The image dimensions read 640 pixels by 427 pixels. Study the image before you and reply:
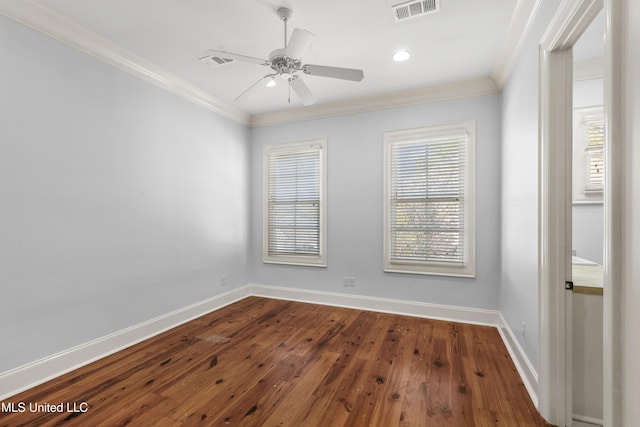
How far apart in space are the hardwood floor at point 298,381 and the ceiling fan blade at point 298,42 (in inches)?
95.4

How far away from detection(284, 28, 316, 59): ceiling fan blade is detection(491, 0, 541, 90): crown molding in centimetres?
159

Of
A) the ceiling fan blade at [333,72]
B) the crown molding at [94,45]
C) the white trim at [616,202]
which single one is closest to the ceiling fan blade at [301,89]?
the ceiling fan blade at [333,72]

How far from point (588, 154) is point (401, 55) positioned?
210cm

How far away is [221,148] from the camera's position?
4062mm

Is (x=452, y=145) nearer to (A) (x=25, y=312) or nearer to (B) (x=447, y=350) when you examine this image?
(B) (x=447, y=350)

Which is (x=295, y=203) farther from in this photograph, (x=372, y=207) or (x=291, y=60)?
(x=291, y=60)

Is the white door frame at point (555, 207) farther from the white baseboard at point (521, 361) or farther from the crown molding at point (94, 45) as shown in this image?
the crown molding at point (94, 45)

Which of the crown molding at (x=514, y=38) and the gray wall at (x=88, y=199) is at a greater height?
the crown molding at (x=514, y=38)

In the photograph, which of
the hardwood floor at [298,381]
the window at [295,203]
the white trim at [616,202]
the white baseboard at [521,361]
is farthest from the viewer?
the window at [295,203]

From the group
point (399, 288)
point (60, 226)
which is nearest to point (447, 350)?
point (399, 288)

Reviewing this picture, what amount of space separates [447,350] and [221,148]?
3.64 metres

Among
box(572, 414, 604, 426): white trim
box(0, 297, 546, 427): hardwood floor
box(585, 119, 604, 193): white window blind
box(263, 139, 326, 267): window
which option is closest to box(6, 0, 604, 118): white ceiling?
box(585, 119, 604, 193): white window blind

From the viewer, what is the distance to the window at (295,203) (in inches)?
165

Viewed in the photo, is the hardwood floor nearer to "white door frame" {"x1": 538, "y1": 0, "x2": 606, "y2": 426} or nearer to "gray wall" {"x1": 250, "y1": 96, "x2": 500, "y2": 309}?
"white door frame" {"x1": 538, "y1": 0, "x2": 606, "y2": 426}
